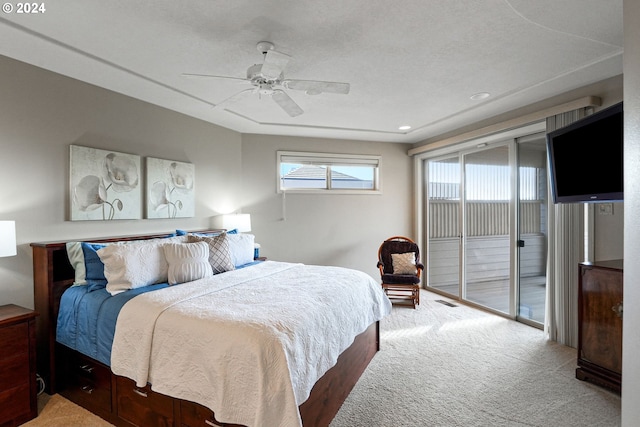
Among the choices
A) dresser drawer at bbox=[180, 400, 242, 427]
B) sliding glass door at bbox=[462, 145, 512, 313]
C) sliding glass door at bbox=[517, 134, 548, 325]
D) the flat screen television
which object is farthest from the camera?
sliding glass door at bbox=[462, 145, 512, 313]

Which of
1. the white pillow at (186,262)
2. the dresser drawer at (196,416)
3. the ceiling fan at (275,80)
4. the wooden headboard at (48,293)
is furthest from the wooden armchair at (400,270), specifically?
the wooden headboard at (48,293)

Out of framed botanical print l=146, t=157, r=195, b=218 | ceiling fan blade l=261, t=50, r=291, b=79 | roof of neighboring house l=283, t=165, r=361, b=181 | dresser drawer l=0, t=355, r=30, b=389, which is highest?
ceiling fan blade l=261, t=50, r=291, b=79

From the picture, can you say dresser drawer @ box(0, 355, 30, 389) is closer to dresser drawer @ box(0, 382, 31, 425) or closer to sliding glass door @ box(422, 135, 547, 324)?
dresser drawer @ box(0, 382, 31, 425)

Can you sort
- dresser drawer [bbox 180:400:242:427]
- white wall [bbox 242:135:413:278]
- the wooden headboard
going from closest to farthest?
dresser drawer [bbox 180:400:242:427] < the wooden headboard < white wall [bbox 242:135:413:278]

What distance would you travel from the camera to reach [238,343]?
5.32 ft

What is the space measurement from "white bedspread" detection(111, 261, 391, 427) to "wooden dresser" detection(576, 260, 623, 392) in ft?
6.29

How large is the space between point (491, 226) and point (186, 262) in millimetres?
3930

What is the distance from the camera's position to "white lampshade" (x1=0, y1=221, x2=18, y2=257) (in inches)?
81.9

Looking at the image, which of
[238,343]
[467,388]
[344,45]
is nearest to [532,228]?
[467,388]

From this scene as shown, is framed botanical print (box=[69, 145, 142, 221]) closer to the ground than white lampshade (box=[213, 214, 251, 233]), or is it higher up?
higher up

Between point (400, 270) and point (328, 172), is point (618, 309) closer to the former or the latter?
point (400, 270)

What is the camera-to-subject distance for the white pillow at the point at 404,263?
15.3ft

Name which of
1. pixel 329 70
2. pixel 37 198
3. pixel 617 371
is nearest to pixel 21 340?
pixel 37 198

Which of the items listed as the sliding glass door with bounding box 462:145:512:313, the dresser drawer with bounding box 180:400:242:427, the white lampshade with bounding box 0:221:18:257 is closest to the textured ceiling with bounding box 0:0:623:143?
the sliding glass door with bounding box 462:145:512:313
